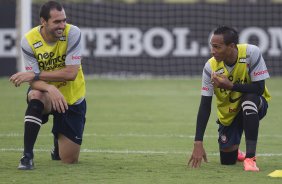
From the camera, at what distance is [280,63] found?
2300 centimetres

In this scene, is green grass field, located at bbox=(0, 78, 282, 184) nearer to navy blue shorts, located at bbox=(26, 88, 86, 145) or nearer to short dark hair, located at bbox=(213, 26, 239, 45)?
navy blue shorts, located at bbox=(26, 88, 86, 145)

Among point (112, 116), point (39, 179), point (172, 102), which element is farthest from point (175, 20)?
point (39, 179)

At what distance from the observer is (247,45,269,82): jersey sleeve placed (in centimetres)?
919

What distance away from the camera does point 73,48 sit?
9.30m

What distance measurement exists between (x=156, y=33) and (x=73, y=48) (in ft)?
44.9

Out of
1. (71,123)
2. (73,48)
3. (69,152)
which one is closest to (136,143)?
(71,123)

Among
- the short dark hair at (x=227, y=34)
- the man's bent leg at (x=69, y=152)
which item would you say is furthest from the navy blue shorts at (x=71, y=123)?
the short dark hair at (x=227, y=34)

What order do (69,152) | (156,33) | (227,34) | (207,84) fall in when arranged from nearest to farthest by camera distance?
(227,34) < (207,84) < (69,152) < (156,33)

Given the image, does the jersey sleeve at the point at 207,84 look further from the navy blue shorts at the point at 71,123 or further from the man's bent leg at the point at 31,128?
the man's bent leg at the point at 31,128

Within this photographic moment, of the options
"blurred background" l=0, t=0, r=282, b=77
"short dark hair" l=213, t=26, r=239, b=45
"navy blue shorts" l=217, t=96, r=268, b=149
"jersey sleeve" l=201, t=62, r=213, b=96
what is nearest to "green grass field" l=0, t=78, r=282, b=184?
"navy blue shorts" l=217, t=96, r=268, b=149

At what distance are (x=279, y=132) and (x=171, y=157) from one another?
316 cm

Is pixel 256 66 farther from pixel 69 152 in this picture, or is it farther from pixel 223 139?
pixel 69 152

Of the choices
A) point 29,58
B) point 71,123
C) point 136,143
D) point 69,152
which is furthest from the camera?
point 136,143

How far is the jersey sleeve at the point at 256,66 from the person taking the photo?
919cm
